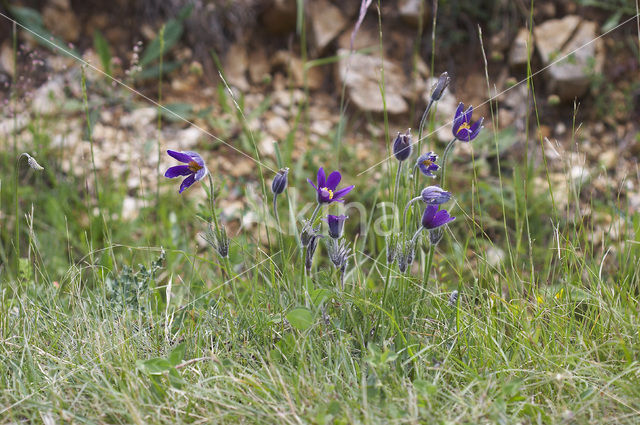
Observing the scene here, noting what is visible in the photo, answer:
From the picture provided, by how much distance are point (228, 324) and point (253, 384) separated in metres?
0.27

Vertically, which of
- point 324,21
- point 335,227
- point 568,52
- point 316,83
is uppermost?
point 324,21

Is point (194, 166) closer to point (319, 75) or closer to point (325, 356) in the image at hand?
point (325, 356)

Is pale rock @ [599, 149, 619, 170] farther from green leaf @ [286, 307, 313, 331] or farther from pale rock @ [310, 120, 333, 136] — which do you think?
green leaf @ [286, 307, 313, 331]

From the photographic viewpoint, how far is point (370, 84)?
12.5 ft

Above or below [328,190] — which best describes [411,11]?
above

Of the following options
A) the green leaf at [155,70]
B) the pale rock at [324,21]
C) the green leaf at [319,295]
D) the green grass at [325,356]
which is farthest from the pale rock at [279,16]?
the green leaf at [319,295]

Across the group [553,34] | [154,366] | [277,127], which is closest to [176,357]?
[154,366]

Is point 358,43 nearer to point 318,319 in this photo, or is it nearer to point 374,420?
point 318,319

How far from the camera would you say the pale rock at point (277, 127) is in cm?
370

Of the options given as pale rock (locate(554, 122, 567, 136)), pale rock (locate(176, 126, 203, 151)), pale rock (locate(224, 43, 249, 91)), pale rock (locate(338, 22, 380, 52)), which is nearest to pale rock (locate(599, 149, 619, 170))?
pale rock (locate(554, 122, 567, 136))

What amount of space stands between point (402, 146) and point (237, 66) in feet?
8.87

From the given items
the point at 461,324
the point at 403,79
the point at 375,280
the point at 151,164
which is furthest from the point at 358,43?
the point at 461,324

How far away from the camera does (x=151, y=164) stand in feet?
11.2

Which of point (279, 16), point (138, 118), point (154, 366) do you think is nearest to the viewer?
point (154, 366)
